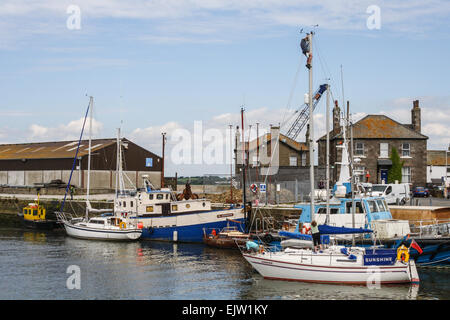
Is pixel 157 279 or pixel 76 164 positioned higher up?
pixel 76 164

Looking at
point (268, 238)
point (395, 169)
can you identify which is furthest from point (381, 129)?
point (268, 238)

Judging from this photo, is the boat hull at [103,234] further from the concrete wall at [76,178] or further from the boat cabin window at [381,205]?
the concrete wall at [76,178]

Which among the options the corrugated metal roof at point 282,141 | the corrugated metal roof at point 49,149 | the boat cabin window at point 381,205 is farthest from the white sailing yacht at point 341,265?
the corrugated metal roof at point 49,149

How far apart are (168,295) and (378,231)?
1202 centimetres

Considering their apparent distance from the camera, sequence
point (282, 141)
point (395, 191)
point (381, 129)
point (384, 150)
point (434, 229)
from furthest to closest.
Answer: point (282, 141) < point (381, 129) < point (384, 150) < point (395, 191) < point (434, 229)

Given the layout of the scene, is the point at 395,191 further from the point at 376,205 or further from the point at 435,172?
the point at 435,172

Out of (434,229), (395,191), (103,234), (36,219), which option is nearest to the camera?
(434,229)

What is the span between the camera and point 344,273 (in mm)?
22375

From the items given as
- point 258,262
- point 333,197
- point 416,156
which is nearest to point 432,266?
point 333,197

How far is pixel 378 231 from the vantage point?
27.3 m

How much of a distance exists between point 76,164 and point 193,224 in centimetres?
2928

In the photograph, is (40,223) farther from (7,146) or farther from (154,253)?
(7,146)

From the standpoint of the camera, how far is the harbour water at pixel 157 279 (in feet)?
70.2

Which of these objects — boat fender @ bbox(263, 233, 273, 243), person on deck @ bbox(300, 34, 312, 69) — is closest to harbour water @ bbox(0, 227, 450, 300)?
boat fender @ bbox(263, 233, 273, 243)
